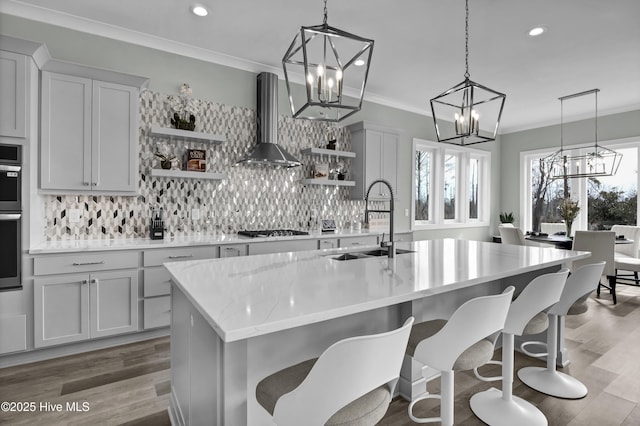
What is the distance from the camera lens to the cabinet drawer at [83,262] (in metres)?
2.61

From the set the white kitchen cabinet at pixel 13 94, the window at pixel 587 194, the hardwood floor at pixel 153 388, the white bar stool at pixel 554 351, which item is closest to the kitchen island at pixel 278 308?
the white bar stool at pixel 554 351

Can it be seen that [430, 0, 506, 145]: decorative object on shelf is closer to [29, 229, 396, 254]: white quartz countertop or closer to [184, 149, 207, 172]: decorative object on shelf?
Result: [29, 229, 396, 254]: white quartz countertop

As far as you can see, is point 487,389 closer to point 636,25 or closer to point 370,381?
point 370,381

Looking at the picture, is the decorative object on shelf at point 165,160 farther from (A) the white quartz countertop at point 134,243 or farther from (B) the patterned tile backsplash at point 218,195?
(A) the white quartz countertop at point 134,243

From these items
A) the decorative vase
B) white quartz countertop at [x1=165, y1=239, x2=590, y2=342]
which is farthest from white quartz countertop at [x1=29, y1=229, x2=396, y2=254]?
white quartz countertop at [x1=165, y1=239, x2=590, y2=342]

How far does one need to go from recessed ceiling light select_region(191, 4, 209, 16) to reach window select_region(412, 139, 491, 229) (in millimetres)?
3805

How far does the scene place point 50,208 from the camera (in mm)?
3061

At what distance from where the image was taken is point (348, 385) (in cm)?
98

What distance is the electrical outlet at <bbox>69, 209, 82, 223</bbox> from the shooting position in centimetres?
313

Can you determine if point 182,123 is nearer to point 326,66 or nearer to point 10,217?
point 10,217

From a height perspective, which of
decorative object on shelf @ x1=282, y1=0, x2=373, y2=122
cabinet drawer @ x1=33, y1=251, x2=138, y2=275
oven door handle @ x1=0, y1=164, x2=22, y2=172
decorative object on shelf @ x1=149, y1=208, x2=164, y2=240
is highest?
decorative object on shelf @ x1=282, y1=0, x2=373, y2=122

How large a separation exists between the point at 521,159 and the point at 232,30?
5.99 metres

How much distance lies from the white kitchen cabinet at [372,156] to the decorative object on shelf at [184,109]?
221cm

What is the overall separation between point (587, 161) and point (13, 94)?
6467 mm
